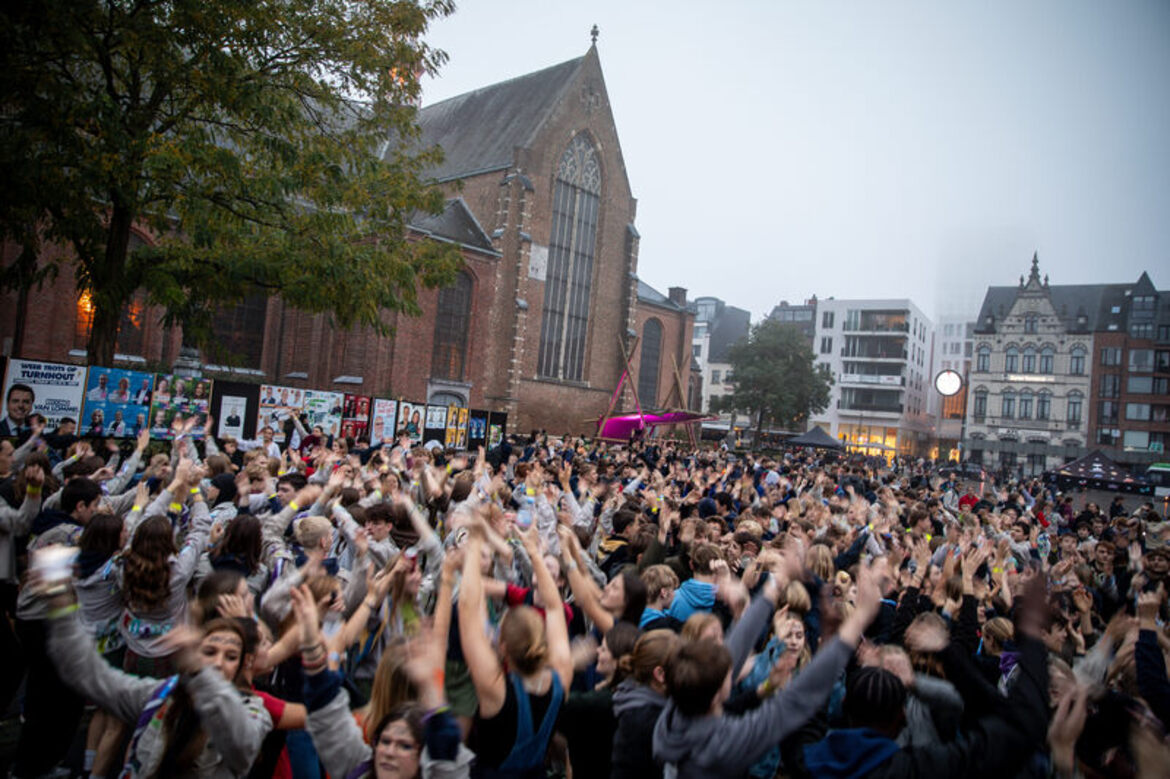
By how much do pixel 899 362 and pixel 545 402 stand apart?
53.5 meters

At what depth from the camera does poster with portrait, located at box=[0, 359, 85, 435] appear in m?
11.2

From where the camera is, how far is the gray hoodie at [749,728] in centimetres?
250

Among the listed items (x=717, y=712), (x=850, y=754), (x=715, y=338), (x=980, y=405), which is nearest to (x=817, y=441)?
(x=850, y=754)

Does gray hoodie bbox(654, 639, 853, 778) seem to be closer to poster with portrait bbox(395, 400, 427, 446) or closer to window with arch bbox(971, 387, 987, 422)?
poster with portrait bbox(395, 400, 427, 446)

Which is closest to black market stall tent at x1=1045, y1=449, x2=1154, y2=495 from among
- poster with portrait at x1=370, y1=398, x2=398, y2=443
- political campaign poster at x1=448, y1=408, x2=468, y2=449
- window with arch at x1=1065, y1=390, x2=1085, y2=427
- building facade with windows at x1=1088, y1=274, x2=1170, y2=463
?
political campaign poster at x1=448, y1=408, x2=468, y2=449

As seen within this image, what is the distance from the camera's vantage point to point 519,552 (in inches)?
208

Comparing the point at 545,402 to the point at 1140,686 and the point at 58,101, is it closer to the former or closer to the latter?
the point at 58,101

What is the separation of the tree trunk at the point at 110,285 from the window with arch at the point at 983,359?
2850 inches

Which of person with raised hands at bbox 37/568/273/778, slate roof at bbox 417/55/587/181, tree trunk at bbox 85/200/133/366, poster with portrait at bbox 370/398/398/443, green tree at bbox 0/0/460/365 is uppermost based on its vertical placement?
slate roof at bbox 417/55/587/181

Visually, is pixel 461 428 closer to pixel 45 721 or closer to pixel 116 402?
pixel 116 402

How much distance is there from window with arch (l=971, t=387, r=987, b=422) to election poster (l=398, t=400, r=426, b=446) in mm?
63801

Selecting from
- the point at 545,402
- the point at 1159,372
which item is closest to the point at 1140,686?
the point at 545,402

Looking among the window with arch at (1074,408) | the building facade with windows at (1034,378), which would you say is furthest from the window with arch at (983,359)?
the window with arch at (1074,408)

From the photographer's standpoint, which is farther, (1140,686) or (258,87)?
(258,87)
